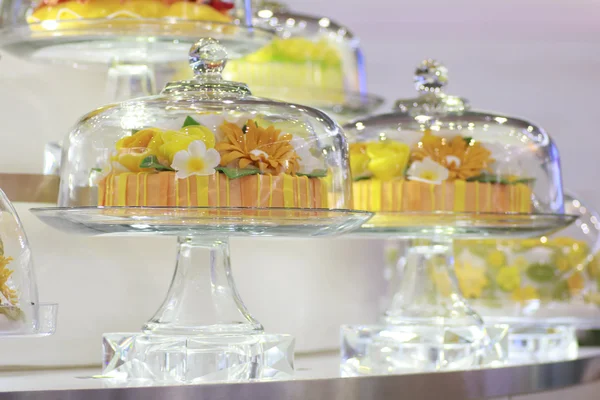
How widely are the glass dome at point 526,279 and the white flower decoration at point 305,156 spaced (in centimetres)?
75

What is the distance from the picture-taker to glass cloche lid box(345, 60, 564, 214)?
1.42 metres

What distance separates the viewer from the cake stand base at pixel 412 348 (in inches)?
56.1

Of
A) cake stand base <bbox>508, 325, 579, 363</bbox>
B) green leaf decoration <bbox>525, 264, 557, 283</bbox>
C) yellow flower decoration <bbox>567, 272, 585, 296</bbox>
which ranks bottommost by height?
cake stand base <bbox>508, 325, 579, 363</bbox>

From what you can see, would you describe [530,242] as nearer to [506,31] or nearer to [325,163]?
[325,163]

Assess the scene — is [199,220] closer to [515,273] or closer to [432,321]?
[432,321]

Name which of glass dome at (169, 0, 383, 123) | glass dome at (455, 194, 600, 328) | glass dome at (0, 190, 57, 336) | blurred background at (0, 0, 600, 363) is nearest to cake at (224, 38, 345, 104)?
glass dome at (169, 0, 383, 123)

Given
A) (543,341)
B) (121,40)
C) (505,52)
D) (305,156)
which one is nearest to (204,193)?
(305,156)

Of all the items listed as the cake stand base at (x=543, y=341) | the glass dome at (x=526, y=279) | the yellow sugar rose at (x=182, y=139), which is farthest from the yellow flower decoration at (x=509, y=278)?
the yellow sugar rose at (x=182, y=139)

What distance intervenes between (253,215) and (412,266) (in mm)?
502

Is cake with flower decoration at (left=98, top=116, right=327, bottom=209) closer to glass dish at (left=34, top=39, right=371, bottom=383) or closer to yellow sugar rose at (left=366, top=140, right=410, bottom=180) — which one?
glass dish at (left=34, top=39, right=371, bottom=383)

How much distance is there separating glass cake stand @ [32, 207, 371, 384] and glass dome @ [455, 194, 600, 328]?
74cm

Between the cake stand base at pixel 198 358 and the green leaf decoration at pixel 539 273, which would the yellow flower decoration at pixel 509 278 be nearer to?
the green leaf decoration at pixel 539 273

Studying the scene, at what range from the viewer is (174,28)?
53.4 inches

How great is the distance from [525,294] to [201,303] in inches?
33.4
